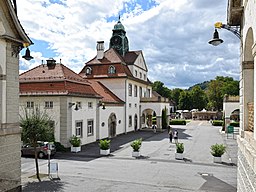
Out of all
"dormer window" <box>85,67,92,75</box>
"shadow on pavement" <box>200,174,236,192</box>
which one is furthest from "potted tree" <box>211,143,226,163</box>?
"dormer window" <box>85,67,92,75</box>

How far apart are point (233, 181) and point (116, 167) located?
724cm

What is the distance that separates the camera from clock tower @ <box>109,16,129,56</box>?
148ft

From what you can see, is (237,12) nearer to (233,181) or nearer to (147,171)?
(233,181)

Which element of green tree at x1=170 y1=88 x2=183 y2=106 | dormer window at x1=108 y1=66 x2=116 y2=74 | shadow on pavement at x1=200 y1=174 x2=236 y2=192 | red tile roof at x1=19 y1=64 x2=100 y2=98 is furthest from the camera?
green tree at x1=170 y1=88 x2=183 y2=106

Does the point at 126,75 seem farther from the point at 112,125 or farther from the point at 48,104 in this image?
the point at 48,104

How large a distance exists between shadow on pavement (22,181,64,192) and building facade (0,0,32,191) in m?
1.36

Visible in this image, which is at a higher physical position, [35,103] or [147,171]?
[35,103]

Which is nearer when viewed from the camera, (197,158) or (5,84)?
(5,84)

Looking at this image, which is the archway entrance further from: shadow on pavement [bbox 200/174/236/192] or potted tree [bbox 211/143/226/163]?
shadow on pavement [bbox 200/174/236/192]

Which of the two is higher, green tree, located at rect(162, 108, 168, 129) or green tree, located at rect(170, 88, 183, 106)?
green tree, located at rect(170, 88, 183, 106)

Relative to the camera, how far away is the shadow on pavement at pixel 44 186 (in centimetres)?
1333

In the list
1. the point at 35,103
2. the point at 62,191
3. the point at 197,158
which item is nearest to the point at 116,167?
the point at 62,191

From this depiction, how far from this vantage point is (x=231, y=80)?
290ft

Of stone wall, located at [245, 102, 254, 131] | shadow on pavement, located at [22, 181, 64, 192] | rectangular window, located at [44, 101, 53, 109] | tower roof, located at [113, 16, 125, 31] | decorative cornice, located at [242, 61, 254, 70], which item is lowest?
shadow on pavement, located at [22, 181, 64, 192]
